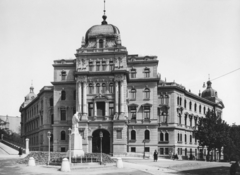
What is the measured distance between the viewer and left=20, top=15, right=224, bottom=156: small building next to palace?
2360 inches

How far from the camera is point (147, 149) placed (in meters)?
63.3

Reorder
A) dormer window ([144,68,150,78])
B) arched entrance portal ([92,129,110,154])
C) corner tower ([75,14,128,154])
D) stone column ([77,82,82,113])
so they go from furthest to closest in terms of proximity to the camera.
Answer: dormer window ([144,68,150,78]), arched entrance portal ([92,129,110,154]), stone column ([77,82,82,113]), corner tower ([75,14,128,154])

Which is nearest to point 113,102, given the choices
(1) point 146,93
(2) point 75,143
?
(1) point 146,93

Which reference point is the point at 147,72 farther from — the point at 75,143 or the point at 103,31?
the point at 75,143

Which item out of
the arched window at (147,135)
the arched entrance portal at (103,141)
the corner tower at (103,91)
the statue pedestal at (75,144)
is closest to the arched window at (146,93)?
the corner tower at (103,91)

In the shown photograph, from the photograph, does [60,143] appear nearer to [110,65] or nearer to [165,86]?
[110,65]

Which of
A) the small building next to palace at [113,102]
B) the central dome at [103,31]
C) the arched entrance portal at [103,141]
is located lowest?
the arched entrance portal at [103,141]

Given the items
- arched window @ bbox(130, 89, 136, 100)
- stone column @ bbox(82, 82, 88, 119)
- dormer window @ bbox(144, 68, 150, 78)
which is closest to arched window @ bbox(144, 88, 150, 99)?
arched window @ bbox(130, 89, 136, 100)

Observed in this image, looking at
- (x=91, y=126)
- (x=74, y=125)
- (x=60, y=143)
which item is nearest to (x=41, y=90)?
(x=60, y=143)

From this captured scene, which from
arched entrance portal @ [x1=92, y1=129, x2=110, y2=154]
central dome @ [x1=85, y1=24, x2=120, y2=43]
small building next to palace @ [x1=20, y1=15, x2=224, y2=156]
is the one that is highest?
central dome @ [x1=85, y1=24, x2=120, y2=43]

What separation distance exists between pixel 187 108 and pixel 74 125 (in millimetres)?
42972

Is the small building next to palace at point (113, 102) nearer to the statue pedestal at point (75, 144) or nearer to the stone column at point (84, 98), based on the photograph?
the stone column at point (84, 98)

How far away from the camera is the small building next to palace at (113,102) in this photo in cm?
5994

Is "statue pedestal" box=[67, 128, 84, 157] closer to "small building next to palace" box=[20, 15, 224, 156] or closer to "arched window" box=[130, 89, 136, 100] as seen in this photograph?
"small building next to palace" box=[20, 15, 224, 156]
